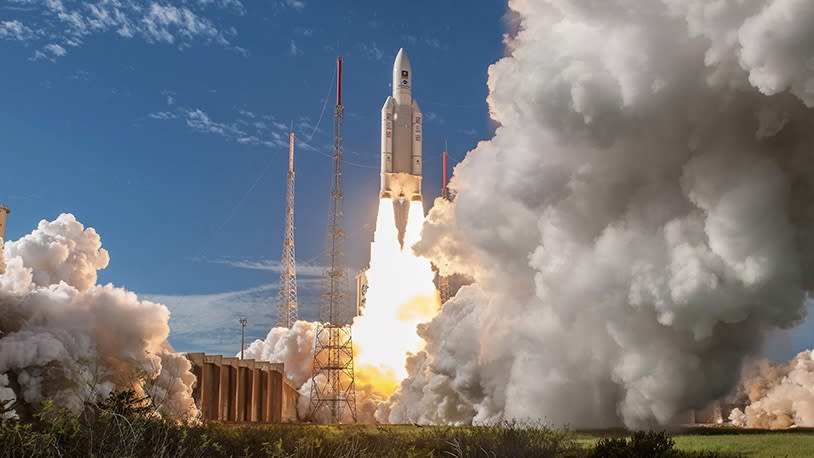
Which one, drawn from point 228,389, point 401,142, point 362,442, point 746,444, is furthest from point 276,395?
point 746,444

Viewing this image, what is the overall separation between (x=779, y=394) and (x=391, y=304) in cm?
2843

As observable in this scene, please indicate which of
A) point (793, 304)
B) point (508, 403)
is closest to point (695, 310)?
point (793, 304)

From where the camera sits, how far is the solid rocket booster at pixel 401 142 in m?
72.2

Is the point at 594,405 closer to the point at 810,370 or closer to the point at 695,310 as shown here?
the point at 695,310

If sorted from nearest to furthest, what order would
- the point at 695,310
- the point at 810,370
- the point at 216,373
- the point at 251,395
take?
the point at 695,310 < the point at 810,370 < the point at 216,373 < the point at 251,395

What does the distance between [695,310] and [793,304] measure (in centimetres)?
431

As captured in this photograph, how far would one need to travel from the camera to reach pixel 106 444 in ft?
70.8

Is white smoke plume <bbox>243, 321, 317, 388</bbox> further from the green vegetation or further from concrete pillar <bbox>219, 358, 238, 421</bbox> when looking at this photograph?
the green vegetation

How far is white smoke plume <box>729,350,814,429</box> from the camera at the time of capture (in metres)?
56.1

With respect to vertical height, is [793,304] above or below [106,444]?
above

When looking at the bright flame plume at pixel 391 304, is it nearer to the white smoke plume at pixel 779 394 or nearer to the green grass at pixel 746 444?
the white smoke plume at pixel 779 394

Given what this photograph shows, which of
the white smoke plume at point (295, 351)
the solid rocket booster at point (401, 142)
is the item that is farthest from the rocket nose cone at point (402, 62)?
the white smoke plume at point (295, 351)

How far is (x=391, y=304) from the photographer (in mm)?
72188

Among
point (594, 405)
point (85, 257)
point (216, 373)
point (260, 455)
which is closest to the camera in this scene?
point (260, 455)
